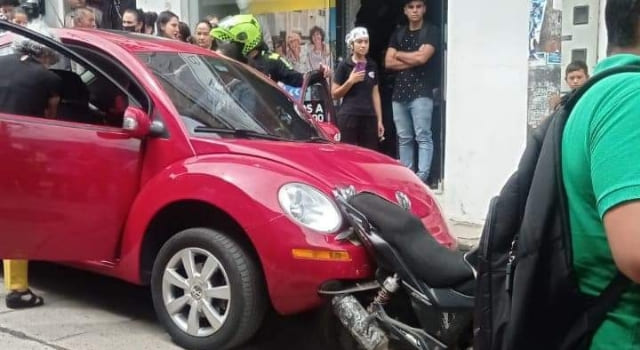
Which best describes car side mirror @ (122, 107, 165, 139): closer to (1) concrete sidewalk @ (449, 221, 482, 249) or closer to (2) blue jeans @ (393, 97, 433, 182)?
(1) concrete sidewalk @ (449, 221, 482, 249)

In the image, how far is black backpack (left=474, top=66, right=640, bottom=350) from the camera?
158cm

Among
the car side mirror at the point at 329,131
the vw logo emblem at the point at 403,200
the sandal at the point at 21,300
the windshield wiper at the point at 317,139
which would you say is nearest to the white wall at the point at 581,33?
the car side mirror at the point at 329,131

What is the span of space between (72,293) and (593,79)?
463cm

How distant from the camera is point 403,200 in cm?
445

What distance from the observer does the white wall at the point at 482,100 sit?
24.0 feet

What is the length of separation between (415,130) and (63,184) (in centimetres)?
471

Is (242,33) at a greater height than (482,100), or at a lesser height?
greater

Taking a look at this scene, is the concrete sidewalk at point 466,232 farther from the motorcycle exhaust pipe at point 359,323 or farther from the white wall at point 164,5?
the white wall at point 164,5

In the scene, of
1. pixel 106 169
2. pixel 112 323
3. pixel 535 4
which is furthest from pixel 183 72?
pixel 535 4

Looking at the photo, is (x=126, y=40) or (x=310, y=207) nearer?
(x=310, y=207)

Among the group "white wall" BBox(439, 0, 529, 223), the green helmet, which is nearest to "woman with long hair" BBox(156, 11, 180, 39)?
the green helmet

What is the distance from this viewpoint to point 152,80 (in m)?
4.76

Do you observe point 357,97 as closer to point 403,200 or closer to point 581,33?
point 581,33

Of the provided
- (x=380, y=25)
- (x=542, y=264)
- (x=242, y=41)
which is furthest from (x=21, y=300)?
(x=380, y=25)
